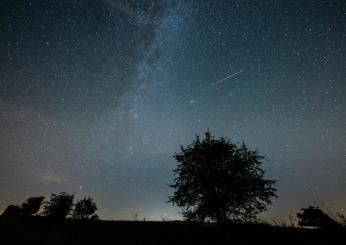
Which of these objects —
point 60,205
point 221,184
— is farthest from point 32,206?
point 221,184

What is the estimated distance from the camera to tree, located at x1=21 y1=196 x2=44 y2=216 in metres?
69.1

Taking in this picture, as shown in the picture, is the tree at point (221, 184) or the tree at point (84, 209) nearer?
the tree at point (221, 184)

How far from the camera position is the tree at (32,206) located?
6906 cm

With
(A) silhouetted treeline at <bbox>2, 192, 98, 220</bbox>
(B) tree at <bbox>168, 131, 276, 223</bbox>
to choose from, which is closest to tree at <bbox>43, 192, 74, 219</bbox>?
(A) silhouetted treeline at <bbox>2, 192, 98, 220</bbox>

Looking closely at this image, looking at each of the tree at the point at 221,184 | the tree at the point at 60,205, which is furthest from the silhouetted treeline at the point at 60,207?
the tree at the point at 221,184

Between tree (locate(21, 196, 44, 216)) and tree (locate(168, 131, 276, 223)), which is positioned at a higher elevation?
tree (locate(21, 196, 44, 216))

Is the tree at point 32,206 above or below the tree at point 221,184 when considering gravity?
above

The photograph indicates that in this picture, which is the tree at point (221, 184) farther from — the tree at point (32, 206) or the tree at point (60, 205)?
the tree at point (32, 206)

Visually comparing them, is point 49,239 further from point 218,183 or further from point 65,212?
point 65,212

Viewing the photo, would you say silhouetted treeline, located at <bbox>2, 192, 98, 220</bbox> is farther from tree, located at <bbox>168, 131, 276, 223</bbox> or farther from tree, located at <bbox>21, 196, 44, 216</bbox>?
tree, located at <bbox>168, 131, 276, 223</bbox>

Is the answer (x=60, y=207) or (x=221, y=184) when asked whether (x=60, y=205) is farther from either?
(x=221, y=184)

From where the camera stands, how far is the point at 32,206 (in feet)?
227

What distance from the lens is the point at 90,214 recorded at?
217 feet

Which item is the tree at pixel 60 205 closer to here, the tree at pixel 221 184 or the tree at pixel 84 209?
the tree at pixel 84 209
